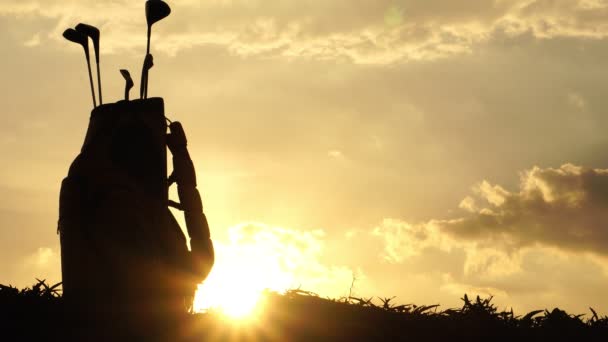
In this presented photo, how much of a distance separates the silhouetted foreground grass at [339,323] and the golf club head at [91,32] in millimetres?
3518

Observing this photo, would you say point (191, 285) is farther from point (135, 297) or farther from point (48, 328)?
point (48, 328)

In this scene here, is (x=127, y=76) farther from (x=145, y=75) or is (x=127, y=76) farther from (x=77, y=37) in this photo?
(x=77, y=37)

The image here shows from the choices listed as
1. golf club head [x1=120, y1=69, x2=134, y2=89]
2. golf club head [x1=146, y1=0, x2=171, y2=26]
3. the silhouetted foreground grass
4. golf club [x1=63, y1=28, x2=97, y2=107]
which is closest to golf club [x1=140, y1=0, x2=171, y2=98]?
golf club head [x1=146, y1=0, x2=171, y2=26]

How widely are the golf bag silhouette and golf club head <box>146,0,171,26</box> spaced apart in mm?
1146

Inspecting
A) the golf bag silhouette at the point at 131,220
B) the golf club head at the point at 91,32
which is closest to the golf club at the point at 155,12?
the golf club head at the point at 91,32

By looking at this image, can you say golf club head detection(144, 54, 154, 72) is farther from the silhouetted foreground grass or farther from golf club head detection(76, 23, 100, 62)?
the silhouetted foreground grass

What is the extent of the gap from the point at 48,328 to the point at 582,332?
17.6 feet

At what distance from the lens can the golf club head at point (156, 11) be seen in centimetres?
973

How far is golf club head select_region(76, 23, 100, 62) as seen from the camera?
989 centimetres

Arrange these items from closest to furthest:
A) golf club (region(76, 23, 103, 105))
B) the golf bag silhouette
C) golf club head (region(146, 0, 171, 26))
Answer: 1. the golf bag silhouette
2. golf club head (region(146, 0, 171, 26))
3. golf club (region(76, 23, 103, 105))

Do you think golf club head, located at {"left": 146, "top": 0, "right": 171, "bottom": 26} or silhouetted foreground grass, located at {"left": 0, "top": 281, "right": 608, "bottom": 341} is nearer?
silhouetted foreground grass, located at {"left": 0, "top": 281, "right": 608, "bottom": 341}

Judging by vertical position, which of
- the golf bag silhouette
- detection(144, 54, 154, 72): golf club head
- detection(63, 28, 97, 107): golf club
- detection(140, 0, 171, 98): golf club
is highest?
detection(140, 0, 171, 98): golf club

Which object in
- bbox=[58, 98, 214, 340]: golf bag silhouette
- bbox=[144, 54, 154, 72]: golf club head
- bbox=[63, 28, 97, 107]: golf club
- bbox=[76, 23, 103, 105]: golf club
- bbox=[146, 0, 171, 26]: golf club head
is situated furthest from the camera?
bbox=[63, 28, 97, 107]: golf club

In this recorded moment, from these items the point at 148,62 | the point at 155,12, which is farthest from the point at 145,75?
the point at 155,12
